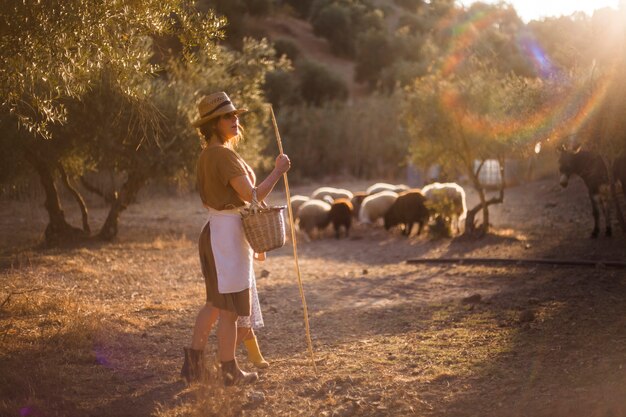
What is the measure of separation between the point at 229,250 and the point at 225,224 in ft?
0.60

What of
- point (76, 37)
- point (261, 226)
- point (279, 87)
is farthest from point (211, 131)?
point (279, 87)

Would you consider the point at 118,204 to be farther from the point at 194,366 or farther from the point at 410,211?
the point at 194,366

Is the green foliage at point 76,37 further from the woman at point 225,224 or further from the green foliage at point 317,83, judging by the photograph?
the green foliage at point 317,83

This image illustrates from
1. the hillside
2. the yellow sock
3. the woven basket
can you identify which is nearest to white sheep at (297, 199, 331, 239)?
the yellow sock

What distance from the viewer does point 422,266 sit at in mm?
12586

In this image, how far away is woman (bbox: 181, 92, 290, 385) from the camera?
4.91 metres

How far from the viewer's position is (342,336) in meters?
7.16

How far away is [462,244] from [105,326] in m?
9.41

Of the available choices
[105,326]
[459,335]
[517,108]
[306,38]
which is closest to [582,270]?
[517,108]

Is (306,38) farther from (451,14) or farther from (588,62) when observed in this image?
(588,62)

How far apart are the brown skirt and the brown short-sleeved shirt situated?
28cm

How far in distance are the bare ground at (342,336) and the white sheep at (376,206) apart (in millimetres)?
4604

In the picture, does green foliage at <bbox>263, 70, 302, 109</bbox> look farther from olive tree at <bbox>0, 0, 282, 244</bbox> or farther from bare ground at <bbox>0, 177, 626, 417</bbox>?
bare ground at <bbox>0, 177, 626, 417</bbox>

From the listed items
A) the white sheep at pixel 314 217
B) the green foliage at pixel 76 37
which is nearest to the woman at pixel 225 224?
the green foliage at pixel 76 37
